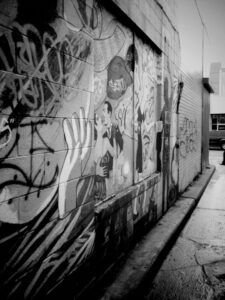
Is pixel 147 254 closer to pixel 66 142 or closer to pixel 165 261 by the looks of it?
pixel 165 261

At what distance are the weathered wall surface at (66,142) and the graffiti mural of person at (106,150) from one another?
0.04 feet

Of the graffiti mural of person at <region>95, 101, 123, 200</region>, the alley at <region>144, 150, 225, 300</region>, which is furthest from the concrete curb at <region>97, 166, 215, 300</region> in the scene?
the graffiti mural of person at <region>95, 101, 123, 200</region>

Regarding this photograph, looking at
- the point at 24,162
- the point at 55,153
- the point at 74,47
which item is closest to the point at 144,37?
the point at 74,47

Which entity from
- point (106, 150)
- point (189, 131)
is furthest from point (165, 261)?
point (189, 131)

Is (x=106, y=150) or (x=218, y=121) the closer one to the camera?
(x=106, y=150)

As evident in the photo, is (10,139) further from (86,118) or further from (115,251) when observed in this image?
(115,251)

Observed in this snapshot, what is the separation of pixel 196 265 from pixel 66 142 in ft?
8.39

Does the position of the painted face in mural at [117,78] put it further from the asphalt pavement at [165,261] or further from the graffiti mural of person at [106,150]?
the asphalt pavement at [165,261]

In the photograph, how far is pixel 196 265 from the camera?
3.42 meters

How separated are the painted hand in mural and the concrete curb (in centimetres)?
112

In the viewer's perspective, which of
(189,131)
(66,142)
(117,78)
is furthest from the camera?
(189,131)

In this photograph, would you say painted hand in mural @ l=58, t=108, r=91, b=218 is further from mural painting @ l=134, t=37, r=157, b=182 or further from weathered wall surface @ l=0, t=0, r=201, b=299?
mural painting @ l=134, t=37, r=157, b=182

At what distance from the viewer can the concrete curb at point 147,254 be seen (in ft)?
8.61

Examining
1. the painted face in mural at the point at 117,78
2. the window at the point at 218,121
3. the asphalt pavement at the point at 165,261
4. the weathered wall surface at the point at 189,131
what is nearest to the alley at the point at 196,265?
the asphalt pavement at the point at 165,261
